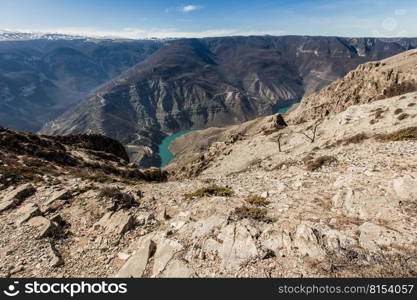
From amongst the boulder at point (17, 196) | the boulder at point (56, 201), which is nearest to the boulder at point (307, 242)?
the boulder at point (56, 201)

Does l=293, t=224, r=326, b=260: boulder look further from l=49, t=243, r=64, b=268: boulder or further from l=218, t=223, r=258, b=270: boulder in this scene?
l=49, t=243, r=64, b=268: boulder

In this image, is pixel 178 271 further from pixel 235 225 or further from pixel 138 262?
pixel 235 225

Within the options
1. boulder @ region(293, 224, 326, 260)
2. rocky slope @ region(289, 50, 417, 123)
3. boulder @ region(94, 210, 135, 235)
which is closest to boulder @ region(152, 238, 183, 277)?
boulder @ region(94, 210, 135, 235)

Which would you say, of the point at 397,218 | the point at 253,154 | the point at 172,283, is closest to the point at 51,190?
the point at 172,283

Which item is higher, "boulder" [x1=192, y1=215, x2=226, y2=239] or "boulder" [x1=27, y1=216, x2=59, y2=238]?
"boulder" [x1=192, y1=215, x2=226, y2=239]

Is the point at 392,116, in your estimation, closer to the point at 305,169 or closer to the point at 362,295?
the point at 305,169

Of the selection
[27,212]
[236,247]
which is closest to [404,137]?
Answer: [236,247]
